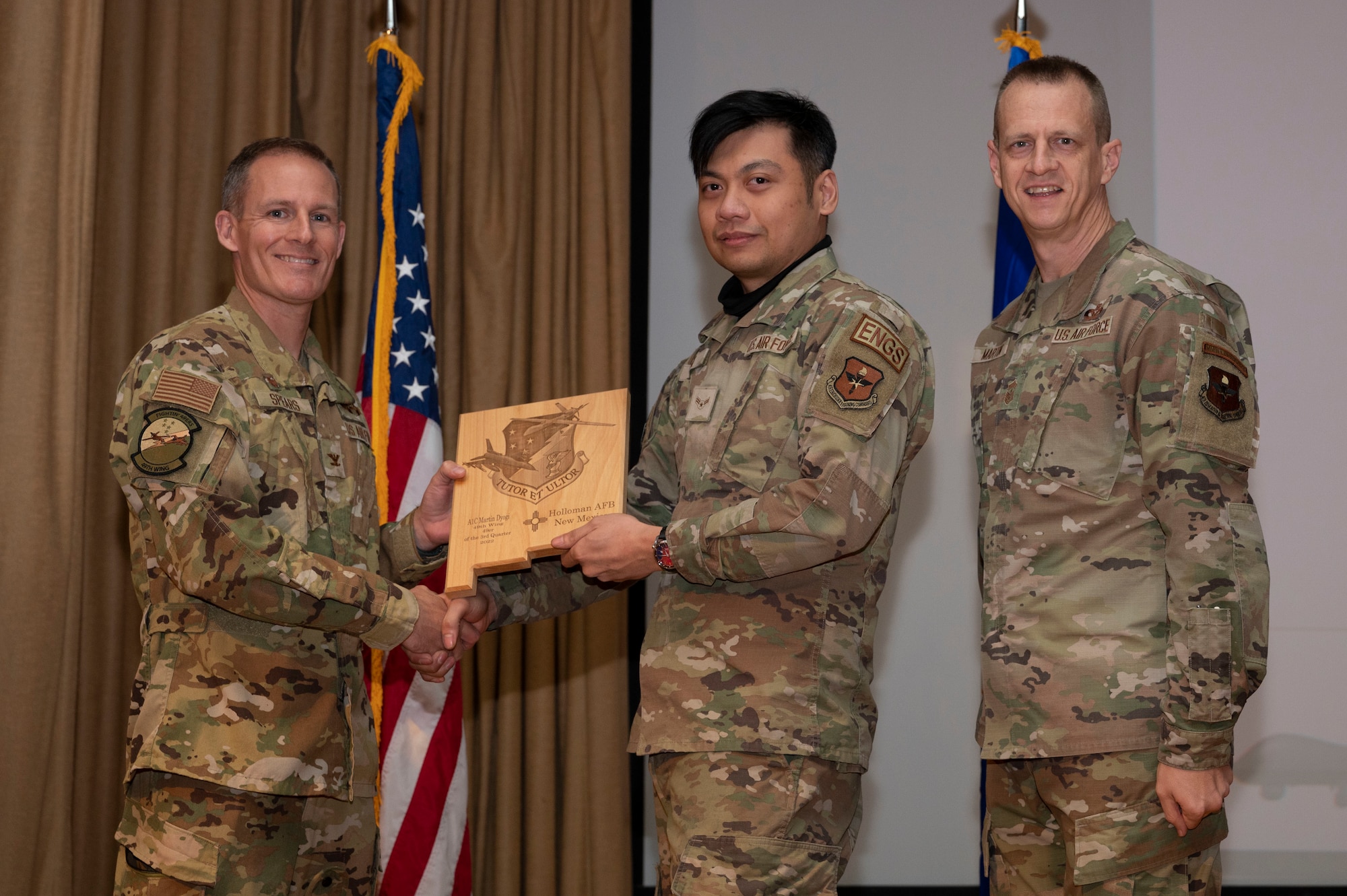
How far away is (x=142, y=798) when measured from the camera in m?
2.14

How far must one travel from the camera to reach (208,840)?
2.10m

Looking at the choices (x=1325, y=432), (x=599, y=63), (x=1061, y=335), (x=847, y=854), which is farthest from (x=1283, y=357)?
(x=847, y=854)

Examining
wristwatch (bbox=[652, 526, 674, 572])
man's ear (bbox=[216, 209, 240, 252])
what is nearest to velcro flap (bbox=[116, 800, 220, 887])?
wristwatch (bbox=[652, 526, 674, 572])

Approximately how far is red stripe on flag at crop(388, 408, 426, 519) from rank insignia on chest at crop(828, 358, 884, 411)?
1692 millimetres

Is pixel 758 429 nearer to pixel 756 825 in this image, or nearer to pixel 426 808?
pixel 756 825

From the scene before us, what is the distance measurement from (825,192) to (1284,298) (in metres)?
2.43

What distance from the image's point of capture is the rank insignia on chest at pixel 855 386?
2.07 m

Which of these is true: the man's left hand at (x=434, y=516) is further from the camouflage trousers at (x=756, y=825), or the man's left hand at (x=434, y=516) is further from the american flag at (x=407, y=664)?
the camouflage trousers at (x=756, y=825)

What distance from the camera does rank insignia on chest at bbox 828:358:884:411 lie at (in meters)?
2.07

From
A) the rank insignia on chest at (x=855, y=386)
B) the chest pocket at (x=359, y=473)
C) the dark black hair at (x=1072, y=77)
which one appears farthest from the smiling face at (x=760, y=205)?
the chest pocket at (x=359, y=473)

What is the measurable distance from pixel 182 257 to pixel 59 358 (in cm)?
56

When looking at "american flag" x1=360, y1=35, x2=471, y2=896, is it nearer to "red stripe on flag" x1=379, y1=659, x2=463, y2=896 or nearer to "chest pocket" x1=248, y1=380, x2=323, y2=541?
"red stripe on flag" x1=379, y1=659, x2=463, y2=896

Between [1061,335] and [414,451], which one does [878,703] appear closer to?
[414,451]

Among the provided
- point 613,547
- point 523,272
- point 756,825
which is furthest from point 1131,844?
point 523,272
